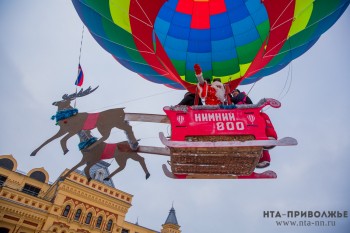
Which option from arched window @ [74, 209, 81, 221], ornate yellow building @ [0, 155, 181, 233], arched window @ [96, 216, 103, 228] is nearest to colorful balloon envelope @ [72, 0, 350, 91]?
ornate yellow building @ [0, 155, 181, 233]

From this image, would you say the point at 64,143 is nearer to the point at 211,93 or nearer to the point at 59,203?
the point at 211,93

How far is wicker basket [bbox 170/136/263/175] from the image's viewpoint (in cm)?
421

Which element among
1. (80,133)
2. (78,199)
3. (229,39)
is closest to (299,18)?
(229,39)

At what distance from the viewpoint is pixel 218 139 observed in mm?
4242

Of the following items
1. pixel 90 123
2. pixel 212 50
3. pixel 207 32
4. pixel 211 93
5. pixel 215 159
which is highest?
pixel 207 32

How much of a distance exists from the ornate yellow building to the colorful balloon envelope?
17069mm

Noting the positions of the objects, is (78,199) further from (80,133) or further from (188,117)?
(188,117)

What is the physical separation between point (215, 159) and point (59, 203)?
19922 mm

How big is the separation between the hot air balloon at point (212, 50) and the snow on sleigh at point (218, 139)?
0.02 meters

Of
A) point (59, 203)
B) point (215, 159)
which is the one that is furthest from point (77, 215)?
point (215, 159)

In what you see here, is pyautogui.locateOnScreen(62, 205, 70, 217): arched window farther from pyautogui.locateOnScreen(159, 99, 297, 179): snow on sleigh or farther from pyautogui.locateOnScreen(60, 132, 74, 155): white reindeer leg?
pyautogui.locateOnScreen(159, 99, 297, 179): snow on sleigh

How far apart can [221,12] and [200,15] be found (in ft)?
1.91

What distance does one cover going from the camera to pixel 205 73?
724 cm

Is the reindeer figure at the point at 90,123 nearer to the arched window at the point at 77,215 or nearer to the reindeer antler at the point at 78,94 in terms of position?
the reindeer antler at the point at 78,94
